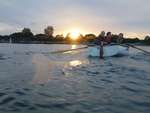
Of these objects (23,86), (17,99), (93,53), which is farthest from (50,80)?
(93,53)

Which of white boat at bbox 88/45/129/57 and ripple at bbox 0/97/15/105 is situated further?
white boat at bbox 88/45/129/57

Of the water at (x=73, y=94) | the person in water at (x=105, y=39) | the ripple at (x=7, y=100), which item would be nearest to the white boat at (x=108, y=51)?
the person in water at (x=105, y=39)

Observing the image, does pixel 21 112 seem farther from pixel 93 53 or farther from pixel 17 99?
pixel 93 53

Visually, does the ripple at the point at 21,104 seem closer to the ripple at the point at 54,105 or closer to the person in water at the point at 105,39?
the ripple at the point at 54,105

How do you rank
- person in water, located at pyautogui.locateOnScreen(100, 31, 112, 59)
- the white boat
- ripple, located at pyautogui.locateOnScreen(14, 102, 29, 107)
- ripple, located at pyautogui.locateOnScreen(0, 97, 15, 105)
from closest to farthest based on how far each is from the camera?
ripple, located at pyautogui.locateOnScreen(14, 102, 29, 107) < ripple, located at pyautogui.locateOnScreen(0, 97, 15, 105) < person in water, located at pyautogui.locateOnScreen(100, 31, 112, 59) < the white boat

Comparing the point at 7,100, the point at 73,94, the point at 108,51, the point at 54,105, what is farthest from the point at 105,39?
the point at 54,105

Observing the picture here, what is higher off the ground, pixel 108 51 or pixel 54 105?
pixel 108 51

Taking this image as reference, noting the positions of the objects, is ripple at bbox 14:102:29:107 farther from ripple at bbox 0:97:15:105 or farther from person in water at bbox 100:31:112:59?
person in water at bbox 100:31:112:59

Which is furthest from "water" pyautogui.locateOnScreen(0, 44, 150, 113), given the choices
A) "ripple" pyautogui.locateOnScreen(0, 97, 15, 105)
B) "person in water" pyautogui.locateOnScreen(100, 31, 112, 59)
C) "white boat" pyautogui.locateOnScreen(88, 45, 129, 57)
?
"white boat" pyautogui.locateOnScreen(88, 45, 129, 57)

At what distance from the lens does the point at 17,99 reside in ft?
41.8

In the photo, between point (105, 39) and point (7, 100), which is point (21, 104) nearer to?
point (7, 100)

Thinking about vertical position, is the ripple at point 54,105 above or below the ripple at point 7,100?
below

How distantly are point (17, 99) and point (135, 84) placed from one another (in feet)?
21.3

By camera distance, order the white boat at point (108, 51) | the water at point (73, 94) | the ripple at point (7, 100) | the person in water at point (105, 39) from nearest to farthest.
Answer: the water at point (73, 94) → the ripple at point (7, 100) → the person in water at point (105, 39) → the white boat at point (108, 51)
